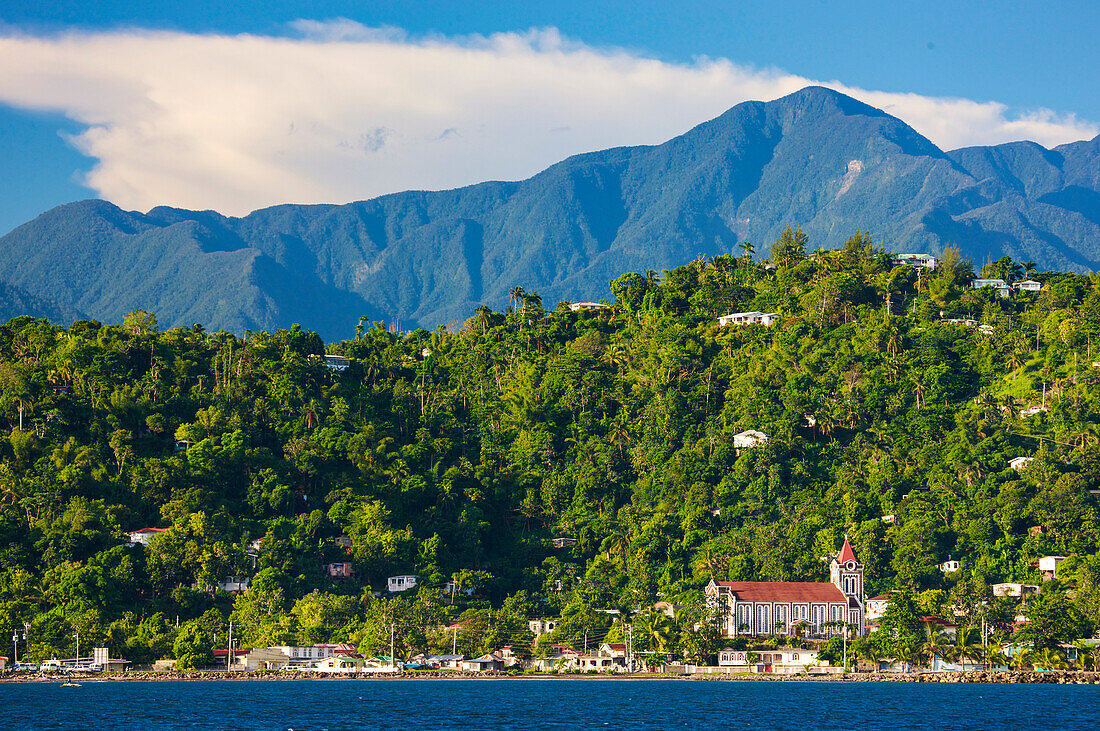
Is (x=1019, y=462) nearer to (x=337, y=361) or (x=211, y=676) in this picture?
(x=211, y=676)

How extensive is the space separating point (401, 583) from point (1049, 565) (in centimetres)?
5169

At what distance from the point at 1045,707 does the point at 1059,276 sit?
299 feet

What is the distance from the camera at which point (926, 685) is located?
93.1 metres

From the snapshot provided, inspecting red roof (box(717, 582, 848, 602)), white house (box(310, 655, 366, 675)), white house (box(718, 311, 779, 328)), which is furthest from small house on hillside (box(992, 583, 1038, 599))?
white house (box(310, 655, 366, 675))

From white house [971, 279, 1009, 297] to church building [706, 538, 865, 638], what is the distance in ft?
177

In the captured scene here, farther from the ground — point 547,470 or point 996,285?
point 996,285

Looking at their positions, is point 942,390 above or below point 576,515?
above

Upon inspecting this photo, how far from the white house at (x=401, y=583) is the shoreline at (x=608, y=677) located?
10708 millimetres

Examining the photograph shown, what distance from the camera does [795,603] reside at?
104m

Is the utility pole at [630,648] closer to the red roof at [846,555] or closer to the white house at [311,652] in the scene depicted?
the red roof at [846,555]

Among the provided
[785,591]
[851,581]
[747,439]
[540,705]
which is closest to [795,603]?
[785,591]

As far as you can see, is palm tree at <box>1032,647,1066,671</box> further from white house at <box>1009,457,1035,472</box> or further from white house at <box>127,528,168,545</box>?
white house at <box>127,528,168,545</box>

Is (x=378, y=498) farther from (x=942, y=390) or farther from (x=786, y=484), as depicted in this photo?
(x=942, y=390)

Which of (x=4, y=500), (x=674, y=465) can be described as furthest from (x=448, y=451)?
(x=4, y=500)
